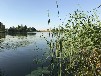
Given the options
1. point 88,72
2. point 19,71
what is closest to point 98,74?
point 88,72

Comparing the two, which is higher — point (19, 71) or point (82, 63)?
point (82, 63)

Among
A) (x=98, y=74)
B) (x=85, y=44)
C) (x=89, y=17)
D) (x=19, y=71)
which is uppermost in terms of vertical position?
(x=89, y=17)

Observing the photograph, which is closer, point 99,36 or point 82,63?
point 99,36

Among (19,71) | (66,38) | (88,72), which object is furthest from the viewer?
(19,71)

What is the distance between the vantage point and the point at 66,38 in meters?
9.78

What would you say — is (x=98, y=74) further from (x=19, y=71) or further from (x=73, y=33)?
(x=19, y=71)

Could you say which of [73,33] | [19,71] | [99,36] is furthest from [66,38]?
[19,71]

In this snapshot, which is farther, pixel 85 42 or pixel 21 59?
pixel 21 59

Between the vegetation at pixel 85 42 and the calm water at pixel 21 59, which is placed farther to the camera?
the calm water at pixel 21 59

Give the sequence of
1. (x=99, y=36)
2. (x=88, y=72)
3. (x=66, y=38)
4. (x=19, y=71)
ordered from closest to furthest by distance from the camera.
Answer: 1. (x=99, y=36)
2. (x=88, y=72)
3. (x=66, y=38)
4. (x=19, y=71)

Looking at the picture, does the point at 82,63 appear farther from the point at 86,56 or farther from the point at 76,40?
the point at 76,40

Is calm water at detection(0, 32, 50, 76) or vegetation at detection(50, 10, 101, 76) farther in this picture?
calm water at detection(0, 32, 50, 76)

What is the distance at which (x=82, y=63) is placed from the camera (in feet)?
32.6

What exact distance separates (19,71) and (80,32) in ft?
45.6
